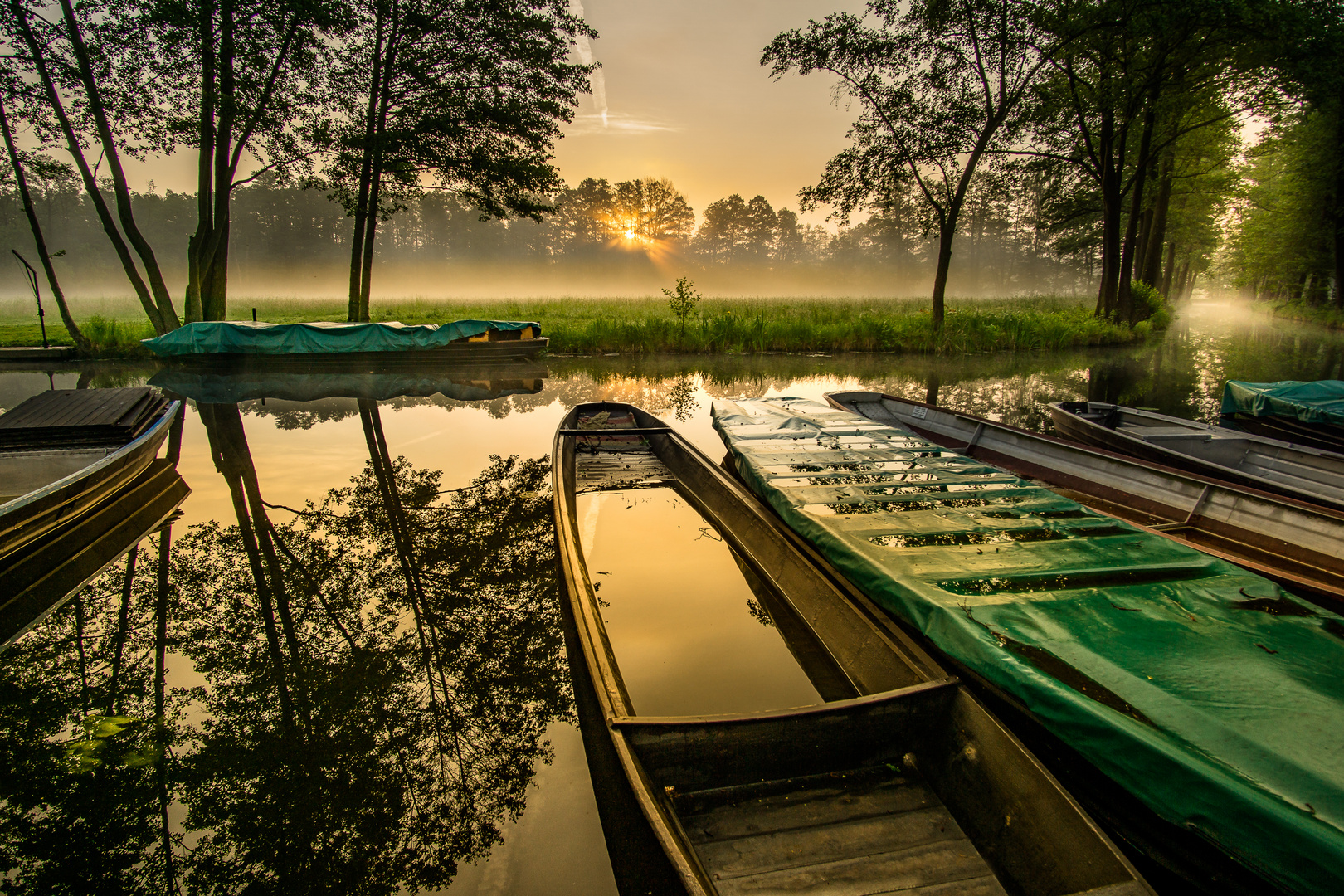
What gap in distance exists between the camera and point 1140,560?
3.33 meters

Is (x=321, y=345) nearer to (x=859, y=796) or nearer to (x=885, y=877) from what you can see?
(x=859, y=796)

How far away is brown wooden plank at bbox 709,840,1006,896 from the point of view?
202cm

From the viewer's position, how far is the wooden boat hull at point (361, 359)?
15023mm

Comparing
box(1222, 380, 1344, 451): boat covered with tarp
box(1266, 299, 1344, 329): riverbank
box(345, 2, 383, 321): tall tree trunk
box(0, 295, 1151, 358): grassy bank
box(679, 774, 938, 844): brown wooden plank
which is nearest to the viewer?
box(679, 774, 938, 844): brown wooden plank

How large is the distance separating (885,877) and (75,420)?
8.61 m

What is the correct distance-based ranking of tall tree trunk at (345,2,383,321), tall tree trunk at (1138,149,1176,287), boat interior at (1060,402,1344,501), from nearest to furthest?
boat interior at (1060,402,1344,501) → tall tree trunk at (345,2,383,321) → tall tree trunk at (1138,149,1176,287)

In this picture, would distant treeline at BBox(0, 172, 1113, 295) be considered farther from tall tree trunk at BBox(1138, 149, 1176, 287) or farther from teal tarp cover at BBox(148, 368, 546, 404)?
teal tarp cover at BBox(148, 368, 546, 404)

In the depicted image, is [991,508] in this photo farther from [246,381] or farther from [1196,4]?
[1196,4]

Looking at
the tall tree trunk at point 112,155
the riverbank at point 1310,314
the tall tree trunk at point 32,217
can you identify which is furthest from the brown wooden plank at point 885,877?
the riverbank at point 1310,314

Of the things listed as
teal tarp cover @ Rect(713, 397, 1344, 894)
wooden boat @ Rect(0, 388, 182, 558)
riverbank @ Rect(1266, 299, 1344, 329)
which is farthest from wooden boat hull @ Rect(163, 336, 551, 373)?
riverbank @ Rect(1266, 299, 1344, 329)

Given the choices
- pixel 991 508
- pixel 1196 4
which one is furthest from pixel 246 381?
pixel 1196 4

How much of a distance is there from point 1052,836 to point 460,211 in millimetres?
104118

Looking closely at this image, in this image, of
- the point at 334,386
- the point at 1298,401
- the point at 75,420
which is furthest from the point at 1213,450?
the point at 334,386

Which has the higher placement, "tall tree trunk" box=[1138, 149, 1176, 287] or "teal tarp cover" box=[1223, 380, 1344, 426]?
"tall tree trunk" box=[1138, 149, 1176, 287]
